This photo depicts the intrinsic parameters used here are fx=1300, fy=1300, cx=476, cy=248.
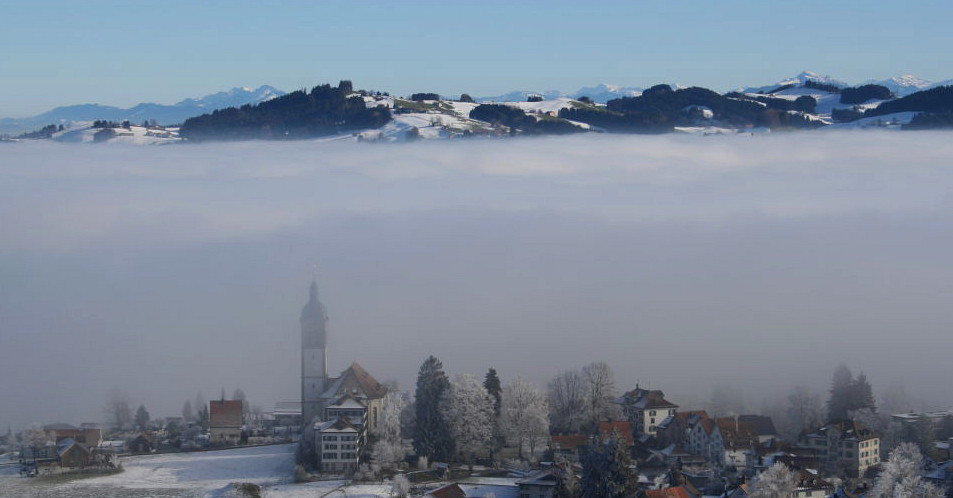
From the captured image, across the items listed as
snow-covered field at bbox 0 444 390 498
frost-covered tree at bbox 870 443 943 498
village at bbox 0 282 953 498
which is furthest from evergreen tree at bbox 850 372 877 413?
snow-covered field at bbox 0 444 390 498

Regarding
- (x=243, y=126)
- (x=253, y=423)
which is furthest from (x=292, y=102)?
(x=253, y=423)

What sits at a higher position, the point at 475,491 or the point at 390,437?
the point at 390,437

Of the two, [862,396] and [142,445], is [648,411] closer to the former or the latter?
[862,396]

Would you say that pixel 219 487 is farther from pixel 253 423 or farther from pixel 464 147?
pixel 464 147

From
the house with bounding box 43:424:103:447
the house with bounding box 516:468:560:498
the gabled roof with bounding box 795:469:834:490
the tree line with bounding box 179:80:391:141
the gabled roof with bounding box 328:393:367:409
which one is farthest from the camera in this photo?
the tree line with bounding box 179:80:391:141

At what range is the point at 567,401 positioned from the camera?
77625 millimetres

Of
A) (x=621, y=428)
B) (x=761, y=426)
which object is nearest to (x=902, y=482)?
(x=621, y=428)

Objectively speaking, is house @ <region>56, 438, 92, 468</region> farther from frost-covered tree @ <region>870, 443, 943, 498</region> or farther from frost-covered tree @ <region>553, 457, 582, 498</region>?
frost-covered tree @ <region>870, 443, 943, 498</region>

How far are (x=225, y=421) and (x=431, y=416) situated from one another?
16.1 m

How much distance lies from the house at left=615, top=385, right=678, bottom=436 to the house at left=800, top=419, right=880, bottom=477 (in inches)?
403

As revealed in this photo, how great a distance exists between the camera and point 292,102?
195750 millimetres

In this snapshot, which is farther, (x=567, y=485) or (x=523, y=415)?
(x=523, y=415)

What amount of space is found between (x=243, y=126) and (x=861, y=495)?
6024 inches

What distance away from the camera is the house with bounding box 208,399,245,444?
78.1 m
